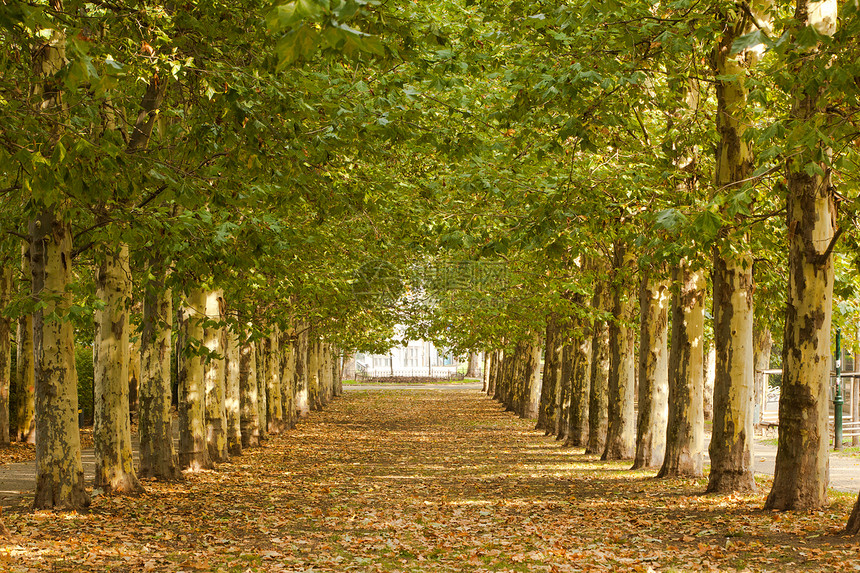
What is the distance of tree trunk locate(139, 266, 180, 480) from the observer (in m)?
13.7

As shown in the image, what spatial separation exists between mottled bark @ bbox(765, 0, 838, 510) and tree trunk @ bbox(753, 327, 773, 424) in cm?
2127

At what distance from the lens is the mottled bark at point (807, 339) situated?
31.1 feet

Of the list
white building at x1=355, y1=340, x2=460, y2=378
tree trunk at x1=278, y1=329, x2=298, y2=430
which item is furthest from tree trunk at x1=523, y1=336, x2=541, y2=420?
white building at x1=355, y1=340, x2=460, y2=378

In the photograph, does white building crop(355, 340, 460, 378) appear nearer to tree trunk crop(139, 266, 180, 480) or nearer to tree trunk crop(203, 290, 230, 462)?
tree trunk crop(203, 290, 230, 462)

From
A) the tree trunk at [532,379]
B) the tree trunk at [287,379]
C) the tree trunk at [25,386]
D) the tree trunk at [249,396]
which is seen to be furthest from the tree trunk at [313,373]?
the tree trunk at [25,386]

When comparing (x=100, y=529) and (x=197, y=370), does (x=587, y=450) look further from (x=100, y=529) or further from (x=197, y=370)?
(x=100, y=529)

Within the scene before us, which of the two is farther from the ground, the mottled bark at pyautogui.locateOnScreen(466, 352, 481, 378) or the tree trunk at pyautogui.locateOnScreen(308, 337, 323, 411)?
the tree trunk at pyautogui.locateOnScreen(308, 337, 323, 411)

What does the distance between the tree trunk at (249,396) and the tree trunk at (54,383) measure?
33.2ft

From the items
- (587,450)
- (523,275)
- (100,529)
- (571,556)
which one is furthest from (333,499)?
(523,275)

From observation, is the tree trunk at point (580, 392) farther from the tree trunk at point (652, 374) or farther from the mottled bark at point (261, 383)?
the mottled bark at point (261, 383)

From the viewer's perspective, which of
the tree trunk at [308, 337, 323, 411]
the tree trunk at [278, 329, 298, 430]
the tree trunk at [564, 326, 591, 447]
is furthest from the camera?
the tree trunk at [308, 337, 323, 411]

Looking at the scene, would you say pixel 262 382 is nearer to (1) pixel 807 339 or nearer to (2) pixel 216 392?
(2) pixel 216 392

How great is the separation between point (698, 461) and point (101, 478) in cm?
940

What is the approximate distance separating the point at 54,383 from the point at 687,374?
31.1 feet
